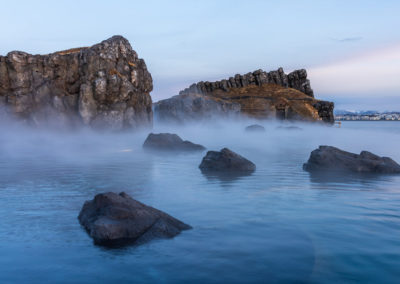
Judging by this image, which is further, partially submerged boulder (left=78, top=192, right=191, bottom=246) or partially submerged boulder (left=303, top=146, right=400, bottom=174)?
partially submerged boulder (left=303, top=146, right=400, bottom=174)

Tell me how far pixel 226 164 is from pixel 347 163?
584 centimetres

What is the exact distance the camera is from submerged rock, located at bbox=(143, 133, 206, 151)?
30047mm

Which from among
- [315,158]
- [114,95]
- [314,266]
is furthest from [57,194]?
[114,95]

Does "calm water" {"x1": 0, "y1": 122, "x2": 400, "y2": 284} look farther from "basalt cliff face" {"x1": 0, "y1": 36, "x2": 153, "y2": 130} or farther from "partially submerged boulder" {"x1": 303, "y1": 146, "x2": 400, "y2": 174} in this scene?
"basalt cliff face" {"x1": 0, "y1": 36, "x2": 153, "y2": 130}

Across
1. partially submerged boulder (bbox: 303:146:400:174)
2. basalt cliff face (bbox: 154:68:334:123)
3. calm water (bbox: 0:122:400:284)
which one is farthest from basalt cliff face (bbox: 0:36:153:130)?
partially submerged boulder (bbox: 303:146:400:174)

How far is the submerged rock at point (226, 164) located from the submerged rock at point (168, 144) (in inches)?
438

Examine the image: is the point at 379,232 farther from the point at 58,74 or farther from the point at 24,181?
the point at 58,74

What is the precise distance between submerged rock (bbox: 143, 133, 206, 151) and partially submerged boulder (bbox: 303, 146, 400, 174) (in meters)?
13.1

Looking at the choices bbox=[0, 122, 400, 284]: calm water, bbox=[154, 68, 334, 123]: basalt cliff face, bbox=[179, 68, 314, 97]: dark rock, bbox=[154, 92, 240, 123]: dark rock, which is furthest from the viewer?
bbox=[179, 68, 314, 97]: dark rock

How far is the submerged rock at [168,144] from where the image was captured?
98.6ft

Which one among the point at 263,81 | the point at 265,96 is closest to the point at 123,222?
the point at 265,96

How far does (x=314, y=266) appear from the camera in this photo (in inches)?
255

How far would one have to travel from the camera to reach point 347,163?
57.4ft

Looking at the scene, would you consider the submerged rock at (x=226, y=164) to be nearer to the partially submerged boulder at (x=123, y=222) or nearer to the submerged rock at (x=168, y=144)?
the partially submerged boulder at (x=123, y=222)
